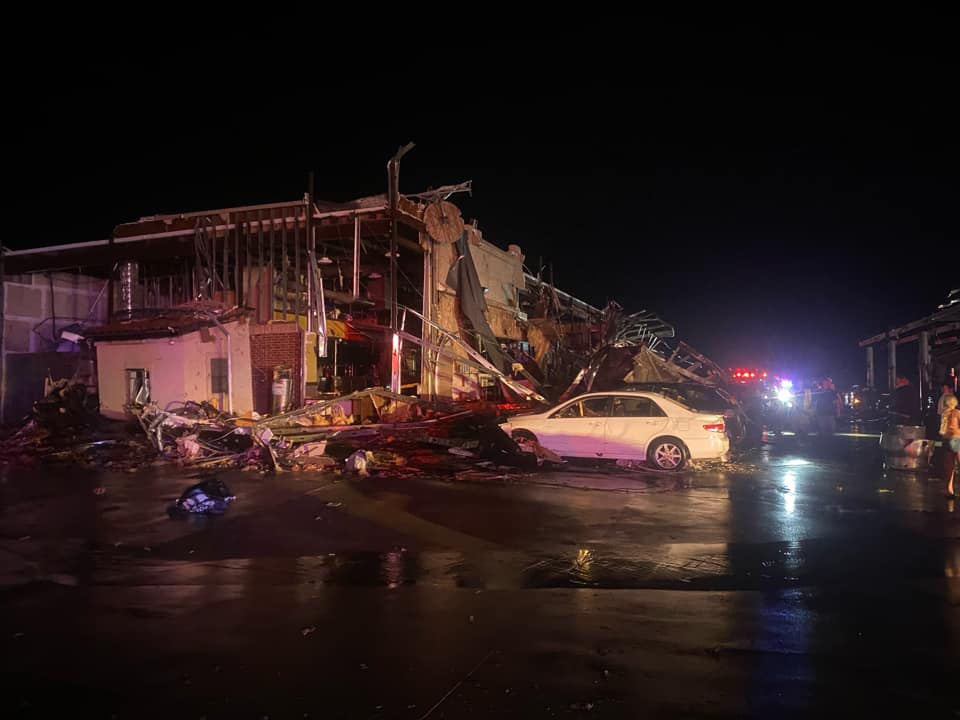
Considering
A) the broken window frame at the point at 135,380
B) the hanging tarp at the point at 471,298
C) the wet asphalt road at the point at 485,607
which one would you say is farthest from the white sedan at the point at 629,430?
the broken window frame at the point at 135,380

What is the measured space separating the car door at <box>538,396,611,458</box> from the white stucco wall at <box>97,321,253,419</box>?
8.70 m

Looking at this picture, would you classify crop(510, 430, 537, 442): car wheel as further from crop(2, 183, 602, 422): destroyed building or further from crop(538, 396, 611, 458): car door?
crop(2, 183, 602, 422): destroyed building

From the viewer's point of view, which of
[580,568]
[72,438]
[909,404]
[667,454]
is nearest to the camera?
[580,568]

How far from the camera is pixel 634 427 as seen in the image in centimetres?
1262

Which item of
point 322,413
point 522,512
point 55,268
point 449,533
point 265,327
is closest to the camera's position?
point 449,533

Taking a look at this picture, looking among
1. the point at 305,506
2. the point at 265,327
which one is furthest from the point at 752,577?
the point at 265,327

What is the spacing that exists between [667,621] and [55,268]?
22553 mm

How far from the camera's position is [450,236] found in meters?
19.1

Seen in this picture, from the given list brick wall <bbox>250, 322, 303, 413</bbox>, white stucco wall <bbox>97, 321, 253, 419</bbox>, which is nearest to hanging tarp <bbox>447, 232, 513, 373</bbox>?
brick wall <bbox>250, 322, 303, 413</bbox>

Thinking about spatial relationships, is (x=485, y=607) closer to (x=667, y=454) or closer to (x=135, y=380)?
(x=667, y=454)

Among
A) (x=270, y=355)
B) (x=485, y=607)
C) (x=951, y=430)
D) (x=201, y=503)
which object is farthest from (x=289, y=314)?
(x=951, y=430)

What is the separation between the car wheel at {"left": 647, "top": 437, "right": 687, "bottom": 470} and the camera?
12.4m

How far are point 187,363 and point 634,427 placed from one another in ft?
39.6

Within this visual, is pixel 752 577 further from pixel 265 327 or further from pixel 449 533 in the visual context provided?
pixel 265 327
